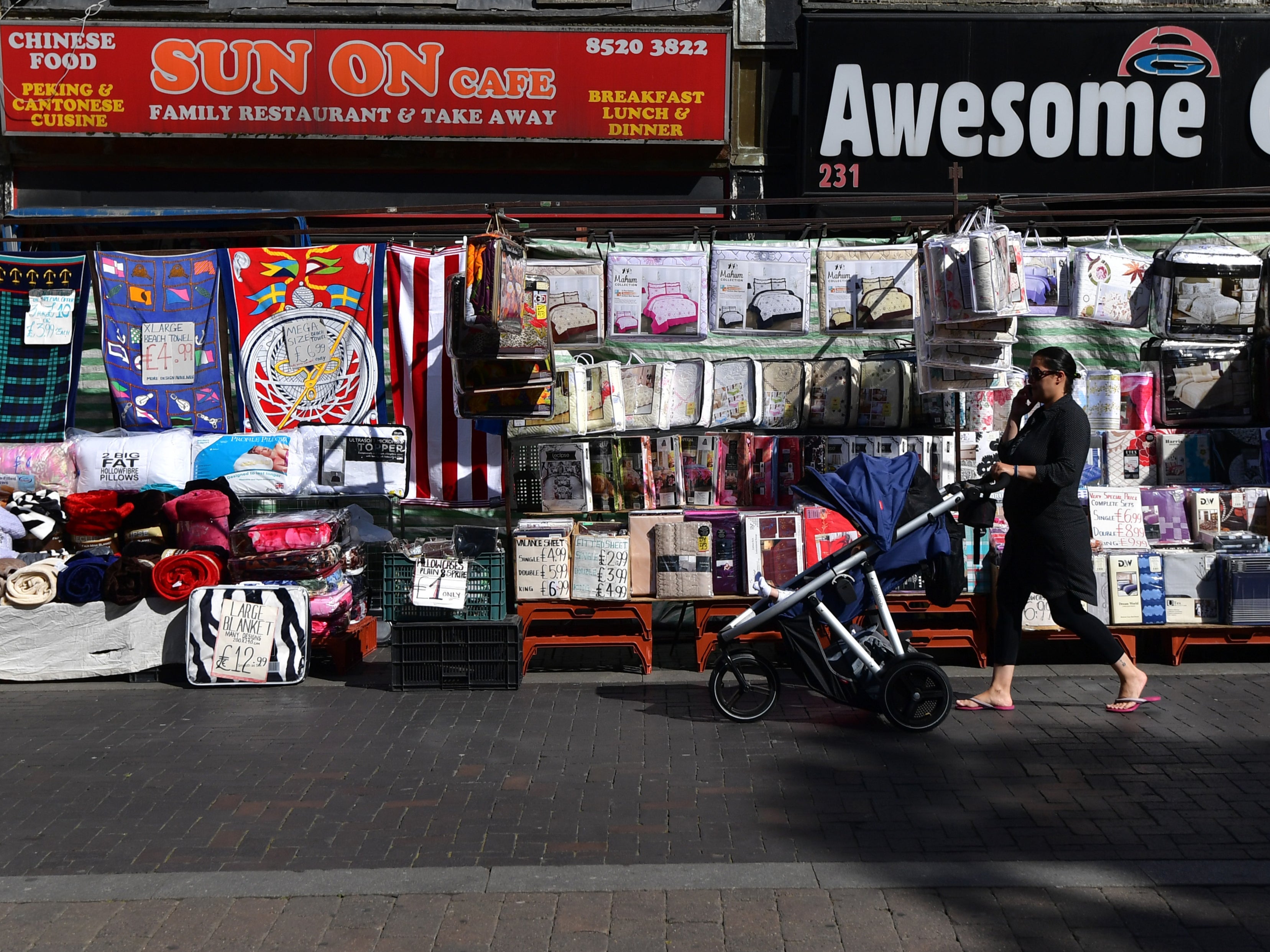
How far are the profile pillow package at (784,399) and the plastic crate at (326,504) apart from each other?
9.12 feet

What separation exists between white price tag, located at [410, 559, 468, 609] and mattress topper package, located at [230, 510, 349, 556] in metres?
0.88

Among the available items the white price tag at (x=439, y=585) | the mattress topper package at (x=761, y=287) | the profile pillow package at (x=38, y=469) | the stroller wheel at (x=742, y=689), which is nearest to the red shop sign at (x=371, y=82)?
the mattress topper package at (x=761, y=287)

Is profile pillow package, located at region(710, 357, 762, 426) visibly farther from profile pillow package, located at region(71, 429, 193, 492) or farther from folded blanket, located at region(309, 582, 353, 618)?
profile pillow package, located at region(71, 429, 193, 492)

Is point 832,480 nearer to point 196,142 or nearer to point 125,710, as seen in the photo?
point 125,710

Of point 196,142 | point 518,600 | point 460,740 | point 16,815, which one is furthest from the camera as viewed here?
point 196,142

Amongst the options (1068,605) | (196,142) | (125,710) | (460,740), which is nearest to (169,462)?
(125,710)

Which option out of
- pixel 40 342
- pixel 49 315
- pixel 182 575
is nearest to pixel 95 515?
pixel 182 575

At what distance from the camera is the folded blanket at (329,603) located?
24.7 feet

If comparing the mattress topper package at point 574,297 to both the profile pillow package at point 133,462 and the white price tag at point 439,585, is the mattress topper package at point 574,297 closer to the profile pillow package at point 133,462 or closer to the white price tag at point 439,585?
the white price tag at point 439,585

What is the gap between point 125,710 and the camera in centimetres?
689

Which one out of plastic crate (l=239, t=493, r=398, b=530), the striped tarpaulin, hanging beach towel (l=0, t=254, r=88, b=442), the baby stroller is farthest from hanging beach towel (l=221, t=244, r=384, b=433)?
the baby stroller

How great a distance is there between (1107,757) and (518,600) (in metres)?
3.63

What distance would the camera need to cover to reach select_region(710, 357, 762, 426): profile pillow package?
812 centimetres

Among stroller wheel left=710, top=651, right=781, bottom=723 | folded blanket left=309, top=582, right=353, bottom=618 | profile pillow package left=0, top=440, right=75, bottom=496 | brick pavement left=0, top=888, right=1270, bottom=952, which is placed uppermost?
profile pillow package left=0, top=440, right=75, bottom=496
